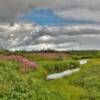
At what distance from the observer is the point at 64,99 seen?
1102 inches

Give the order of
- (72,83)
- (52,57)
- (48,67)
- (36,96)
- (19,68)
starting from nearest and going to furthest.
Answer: (36,96)
(72,83)
(19,68)
(48,67)
(52,57)

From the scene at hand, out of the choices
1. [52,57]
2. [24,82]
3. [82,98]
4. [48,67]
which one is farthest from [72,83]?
[52,57]

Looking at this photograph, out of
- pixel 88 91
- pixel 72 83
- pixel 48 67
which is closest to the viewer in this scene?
Answer: pixel 88 91

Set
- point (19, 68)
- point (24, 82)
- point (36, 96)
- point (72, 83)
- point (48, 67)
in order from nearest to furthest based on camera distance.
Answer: point (36, 96) → point (24, 82) → point (72, 83) → point (19, 68) → point (48, 67)

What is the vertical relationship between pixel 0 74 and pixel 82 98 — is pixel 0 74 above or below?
above

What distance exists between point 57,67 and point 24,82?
34.6 metres

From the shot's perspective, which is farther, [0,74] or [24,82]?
[0,74]

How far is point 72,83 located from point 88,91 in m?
5.12

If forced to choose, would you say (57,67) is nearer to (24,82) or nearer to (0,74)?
(0,74)

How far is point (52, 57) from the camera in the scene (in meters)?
82.3

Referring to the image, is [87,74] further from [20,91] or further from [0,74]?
[20,91]

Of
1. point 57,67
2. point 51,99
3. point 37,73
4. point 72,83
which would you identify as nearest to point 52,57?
point 57,67

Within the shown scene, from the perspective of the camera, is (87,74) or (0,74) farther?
(87,74)

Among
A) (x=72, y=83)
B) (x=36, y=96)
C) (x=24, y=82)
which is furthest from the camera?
(x=72, y=83)
